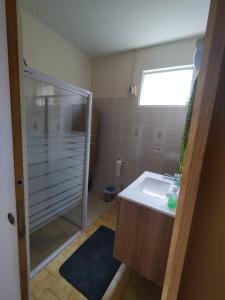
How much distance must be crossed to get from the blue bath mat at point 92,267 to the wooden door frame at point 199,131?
3.91 feet

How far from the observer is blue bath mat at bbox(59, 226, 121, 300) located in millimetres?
1330

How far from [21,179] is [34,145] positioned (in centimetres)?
83

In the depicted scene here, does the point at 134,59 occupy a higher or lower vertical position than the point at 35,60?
higher

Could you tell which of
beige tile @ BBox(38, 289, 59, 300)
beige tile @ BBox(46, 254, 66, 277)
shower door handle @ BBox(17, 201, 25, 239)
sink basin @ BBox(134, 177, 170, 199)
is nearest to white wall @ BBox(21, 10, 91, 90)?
shower door handle @ BBox(17, 201, 25, 239)

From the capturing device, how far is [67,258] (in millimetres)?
1583

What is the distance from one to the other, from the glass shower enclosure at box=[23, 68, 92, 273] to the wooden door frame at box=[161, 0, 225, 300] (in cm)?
119

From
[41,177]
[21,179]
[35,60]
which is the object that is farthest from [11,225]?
[35,60]

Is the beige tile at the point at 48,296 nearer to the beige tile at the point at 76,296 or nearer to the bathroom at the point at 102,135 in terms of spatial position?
the bathroom at the point at 102,135

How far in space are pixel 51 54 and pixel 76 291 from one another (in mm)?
2679

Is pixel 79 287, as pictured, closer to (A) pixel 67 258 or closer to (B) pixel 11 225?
(A) pixel 67 258

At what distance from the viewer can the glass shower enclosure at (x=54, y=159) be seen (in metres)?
1.41

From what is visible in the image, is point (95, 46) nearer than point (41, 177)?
No

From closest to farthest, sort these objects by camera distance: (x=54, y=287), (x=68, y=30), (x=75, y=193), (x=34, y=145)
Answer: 1. (x=54, y=287)
2. (x=34, y=145)
3. (x=75, y=193)
4. (x=68, y=30)

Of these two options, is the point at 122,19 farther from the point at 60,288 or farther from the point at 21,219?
the point at 60,288
